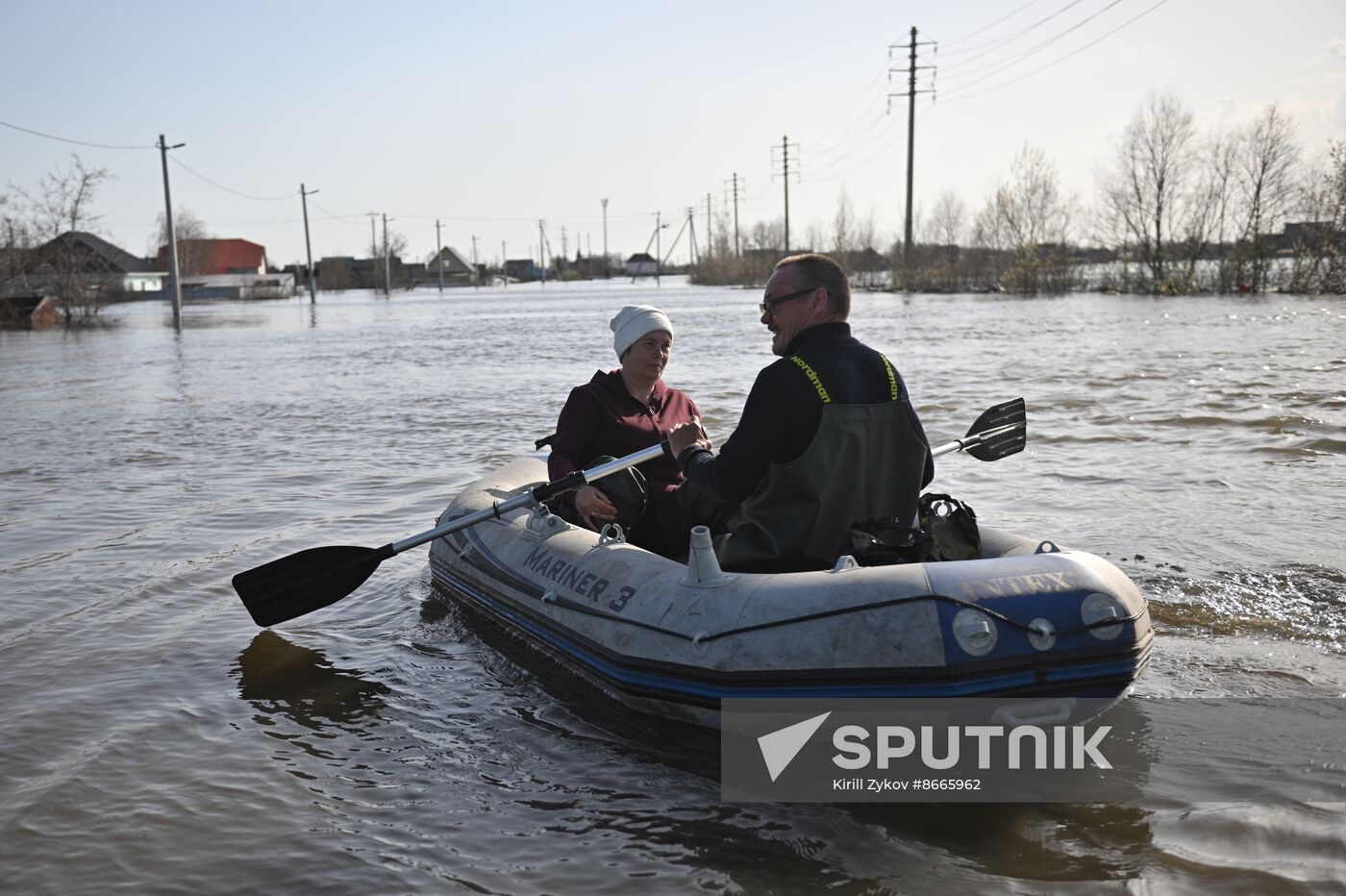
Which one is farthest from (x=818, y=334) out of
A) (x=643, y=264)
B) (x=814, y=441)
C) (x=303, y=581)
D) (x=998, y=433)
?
(x=643, y=264)

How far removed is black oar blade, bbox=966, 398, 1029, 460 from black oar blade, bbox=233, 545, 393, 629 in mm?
2990

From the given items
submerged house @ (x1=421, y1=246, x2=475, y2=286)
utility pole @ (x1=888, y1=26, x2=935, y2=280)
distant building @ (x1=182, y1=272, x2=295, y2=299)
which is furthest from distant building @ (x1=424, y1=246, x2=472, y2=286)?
utility pole @ (x1=888, y1=26, x2=935, y2=280)

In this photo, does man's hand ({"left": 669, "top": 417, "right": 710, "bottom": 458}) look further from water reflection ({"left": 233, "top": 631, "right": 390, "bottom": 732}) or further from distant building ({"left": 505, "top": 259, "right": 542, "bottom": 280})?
distant building ({"left": 505, "top": 259, "right": 542, "bottom": 280})

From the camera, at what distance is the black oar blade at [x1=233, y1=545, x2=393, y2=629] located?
17.6ft

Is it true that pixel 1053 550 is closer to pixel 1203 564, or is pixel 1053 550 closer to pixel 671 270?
pixel 1203 564

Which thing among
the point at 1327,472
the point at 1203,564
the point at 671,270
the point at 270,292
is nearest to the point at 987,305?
the point at 1327,472

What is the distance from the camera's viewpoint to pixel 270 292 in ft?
260

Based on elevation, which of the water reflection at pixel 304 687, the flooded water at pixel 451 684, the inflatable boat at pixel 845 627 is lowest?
the water reflection at pixel 304 687

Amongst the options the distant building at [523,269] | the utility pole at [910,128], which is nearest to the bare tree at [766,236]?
the utility pole at [910,128]

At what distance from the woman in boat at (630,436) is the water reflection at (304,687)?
128 centimetres

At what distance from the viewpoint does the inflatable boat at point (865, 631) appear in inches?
139

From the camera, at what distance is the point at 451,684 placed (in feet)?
16.3

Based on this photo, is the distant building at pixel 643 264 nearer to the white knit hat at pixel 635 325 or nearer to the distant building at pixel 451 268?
the distant building at pixel 451 268

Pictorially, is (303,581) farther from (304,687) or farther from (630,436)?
(630,436)
